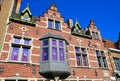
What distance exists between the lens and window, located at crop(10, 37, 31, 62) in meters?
8.87

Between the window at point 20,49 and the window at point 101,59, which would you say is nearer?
the window at point 20,49

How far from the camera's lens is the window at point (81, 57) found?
446 inches

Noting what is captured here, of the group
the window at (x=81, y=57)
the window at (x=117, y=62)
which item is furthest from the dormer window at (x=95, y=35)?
the window at (x=117, y=62)

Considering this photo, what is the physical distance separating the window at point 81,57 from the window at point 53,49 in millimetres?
2402

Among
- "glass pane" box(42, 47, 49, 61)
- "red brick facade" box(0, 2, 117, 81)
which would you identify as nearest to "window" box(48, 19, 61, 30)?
"red brick facade" box(0, 2, 117, 81)

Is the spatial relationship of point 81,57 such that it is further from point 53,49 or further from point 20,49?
point 20,49

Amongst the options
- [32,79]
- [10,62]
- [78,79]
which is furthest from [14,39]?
[78,79]

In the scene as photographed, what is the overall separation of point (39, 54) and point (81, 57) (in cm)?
419

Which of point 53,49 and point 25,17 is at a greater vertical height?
point 25,17

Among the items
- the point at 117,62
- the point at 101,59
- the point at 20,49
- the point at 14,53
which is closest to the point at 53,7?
the point at 20,49

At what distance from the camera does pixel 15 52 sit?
9094mm

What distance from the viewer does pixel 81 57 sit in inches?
454

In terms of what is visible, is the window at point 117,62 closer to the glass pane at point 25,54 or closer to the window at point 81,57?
the window at point 81,57

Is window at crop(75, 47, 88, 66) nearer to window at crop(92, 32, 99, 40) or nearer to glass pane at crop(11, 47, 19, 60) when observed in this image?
window at crop(92, 32, 99, 40)
